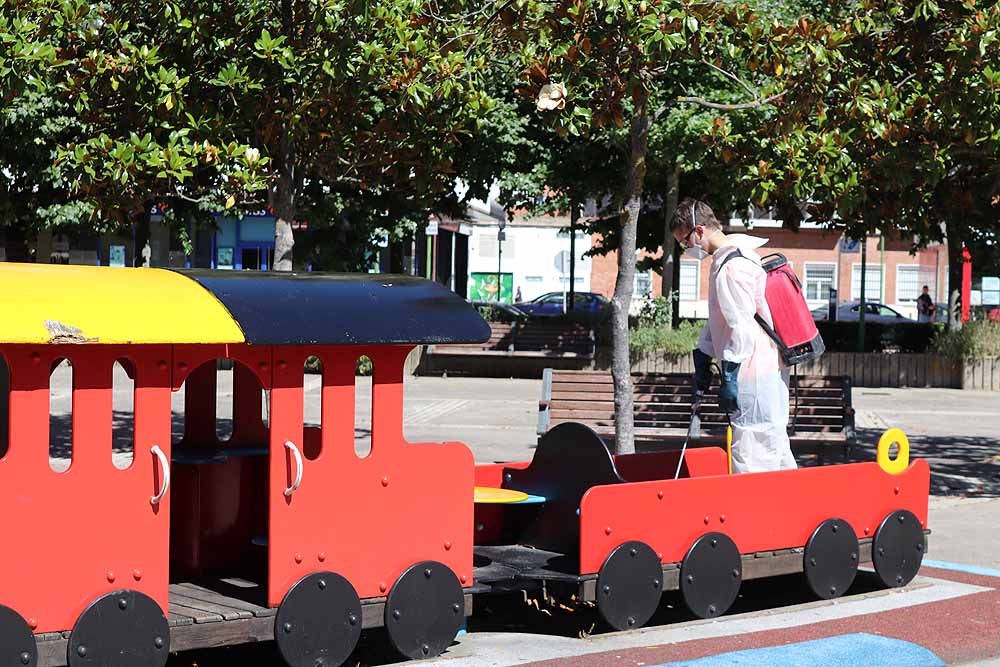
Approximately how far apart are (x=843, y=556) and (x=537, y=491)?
1746 mm

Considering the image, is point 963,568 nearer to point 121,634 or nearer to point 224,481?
point 224,481

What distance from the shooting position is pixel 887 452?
26.5 ft

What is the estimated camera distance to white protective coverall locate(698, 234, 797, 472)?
7684mm

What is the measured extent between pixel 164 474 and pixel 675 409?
8.64m

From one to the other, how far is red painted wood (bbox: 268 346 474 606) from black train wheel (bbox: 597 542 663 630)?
2.35 ft

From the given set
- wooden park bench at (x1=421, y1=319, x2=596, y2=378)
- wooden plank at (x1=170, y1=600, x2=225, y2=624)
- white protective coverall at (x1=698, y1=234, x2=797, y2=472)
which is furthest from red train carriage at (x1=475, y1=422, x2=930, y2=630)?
wooden park bench at (x1=421, y1=319, x2=596, y2=378)

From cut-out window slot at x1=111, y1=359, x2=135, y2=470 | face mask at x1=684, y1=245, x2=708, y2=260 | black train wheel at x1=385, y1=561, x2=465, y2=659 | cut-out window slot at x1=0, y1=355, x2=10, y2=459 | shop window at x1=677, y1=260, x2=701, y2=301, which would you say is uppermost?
shop window at x1=677, y1=260, x2=701, y2=301

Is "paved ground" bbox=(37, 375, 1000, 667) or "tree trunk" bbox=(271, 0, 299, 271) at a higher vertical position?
"tree trunk" bbox=(271, 0, 299, 271)

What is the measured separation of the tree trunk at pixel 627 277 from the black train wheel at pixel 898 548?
139 inches

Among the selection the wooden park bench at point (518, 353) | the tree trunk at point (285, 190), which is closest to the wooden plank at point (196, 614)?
the tree trunk at point (285, 190)

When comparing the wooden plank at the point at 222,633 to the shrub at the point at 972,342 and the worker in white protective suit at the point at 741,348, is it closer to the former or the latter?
the worker in white protective suit at the point at 741,348

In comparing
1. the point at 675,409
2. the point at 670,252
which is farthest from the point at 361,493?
the point at 670,252

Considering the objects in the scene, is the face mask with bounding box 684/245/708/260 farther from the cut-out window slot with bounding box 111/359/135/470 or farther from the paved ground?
the cut-out window slot with bounding box 111/359/135/470

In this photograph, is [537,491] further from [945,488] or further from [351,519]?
[945,488]
